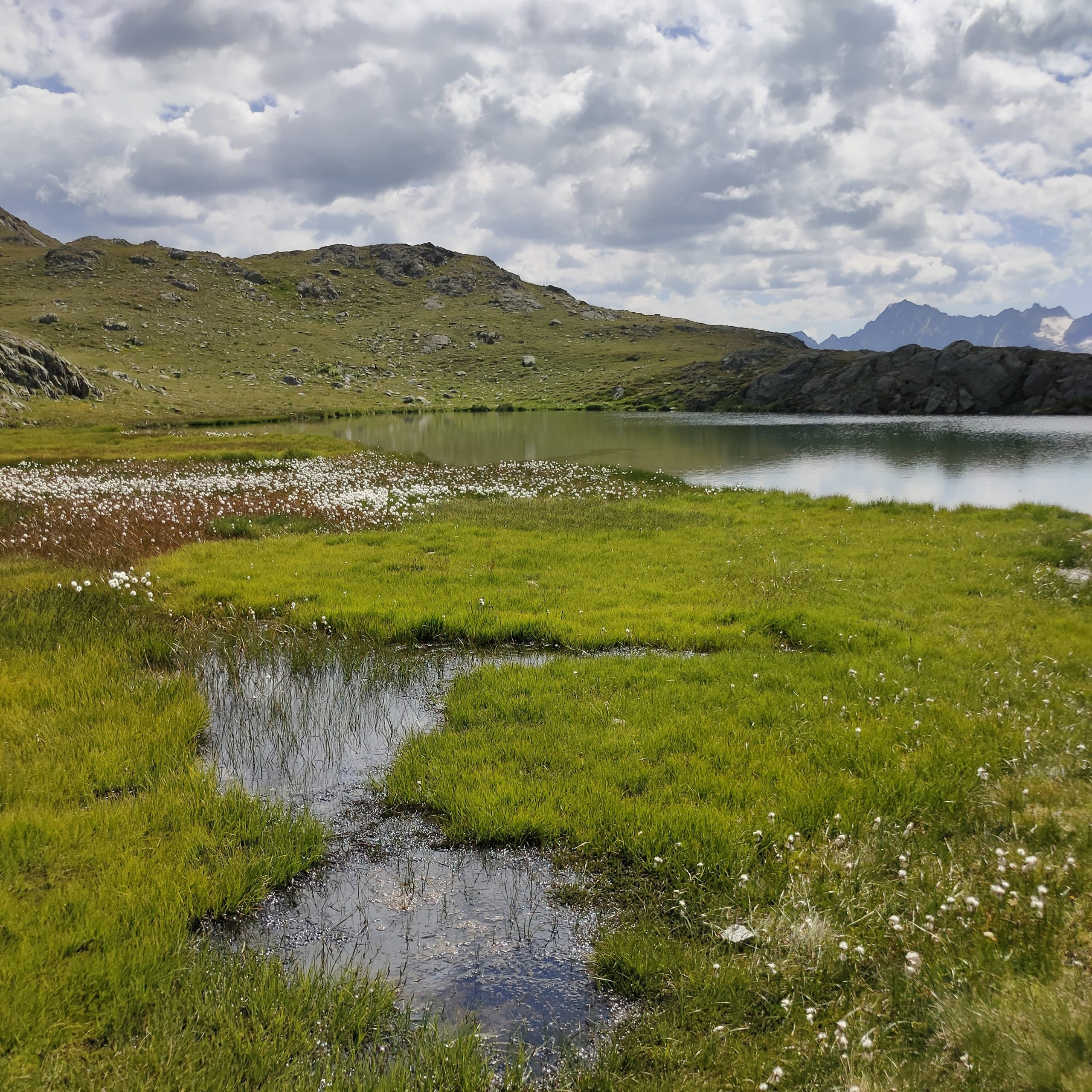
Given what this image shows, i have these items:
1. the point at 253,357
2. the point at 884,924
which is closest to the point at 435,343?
the point at 253,357

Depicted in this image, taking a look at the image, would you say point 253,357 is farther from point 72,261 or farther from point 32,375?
point 32,375

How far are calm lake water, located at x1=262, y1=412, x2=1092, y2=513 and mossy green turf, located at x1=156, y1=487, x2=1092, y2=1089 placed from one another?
18.0 metres

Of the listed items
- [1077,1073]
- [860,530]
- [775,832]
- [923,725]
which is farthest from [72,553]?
[860,530]

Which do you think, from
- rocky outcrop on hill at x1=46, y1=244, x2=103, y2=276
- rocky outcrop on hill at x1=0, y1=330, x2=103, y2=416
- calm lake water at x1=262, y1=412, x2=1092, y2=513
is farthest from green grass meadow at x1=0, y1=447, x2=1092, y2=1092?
rocky outcrop on hill at x1=46, y1=244, x2=103, y2=276

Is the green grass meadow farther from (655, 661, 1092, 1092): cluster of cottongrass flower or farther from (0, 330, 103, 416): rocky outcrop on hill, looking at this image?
(0, 330, 103, 416): rocky outcrop on hill

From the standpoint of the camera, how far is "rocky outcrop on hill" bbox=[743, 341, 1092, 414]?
106 meters

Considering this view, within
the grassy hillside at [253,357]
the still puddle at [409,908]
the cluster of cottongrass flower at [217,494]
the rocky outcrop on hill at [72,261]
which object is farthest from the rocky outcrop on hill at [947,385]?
the rocky outcrop on hill at [72,261]

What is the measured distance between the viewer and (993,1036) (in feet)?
12.1

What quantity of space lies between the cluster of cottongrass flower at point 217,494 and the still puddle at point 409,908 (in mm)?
11521

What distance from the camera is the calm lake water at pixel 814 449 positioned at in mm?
35031

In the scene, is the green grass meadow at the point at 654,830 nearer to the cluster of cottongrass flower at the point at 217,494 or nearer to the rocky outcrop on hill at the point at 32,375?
the cluster of cottongrass flower at the point at 217,494

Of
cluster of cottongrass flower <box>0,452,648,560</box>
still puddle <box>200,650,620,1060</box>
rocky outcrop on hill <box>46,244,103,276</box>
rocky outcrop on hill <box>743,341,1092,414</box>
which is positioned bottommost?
still puddle <box>200,650,620,1060</box>

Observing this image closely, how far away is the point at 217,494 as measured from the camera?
25688mm

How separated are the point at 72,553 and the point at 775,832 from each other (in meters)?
17.6
